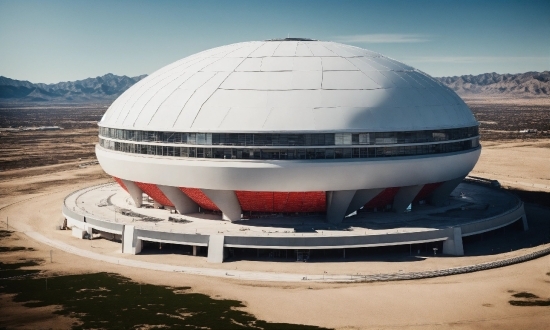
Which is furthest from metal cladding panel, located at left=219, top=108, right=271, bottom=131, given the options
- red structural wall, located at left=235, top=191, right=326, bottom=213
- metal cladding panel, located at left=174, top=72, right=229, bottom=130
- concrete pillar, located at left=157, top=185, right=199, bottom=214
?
concrete pillar, located at left=157, top=185, right=199, bottom=214

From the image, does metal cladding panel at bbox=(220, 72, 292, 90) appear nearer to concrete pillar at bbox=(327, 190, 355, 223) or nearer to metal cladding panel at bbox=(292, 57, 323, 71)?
metal cladding panel at bbox=(292, 57, 323, 71)

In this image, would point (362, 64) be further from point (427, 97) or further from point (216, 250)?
point (216, 250)

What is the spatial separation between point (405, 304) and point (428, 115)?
25.6 meters

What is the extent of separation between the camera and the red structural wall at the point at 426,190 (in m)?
69.3

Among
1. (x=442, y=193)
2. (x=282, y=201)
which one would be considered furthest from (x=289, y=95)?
(x=442, y=193)

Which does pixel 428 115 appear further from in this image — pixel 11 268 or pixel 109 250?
pixel 11 268

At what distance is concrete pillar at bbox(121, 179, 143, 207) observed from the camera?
71188 mm

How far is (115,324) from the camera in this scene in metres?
43.0

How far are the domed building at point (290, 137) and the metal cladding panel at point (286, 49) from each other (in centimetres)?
31

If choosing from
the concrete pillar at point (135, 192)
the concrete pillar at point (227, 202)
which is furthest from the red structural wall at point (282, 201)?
the concrete pillar at point (135, 192)

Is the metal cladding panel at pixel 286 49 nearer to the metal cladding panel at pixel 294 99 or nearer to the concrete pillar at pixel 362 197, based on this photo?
the metal cladding panel at pixel 294 99

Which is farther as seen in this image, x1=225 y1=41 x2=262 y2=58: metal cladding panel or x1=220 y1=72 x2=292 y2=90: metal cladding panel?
x1=225 y1=41 x2=262 y2=58: metal cladding panel

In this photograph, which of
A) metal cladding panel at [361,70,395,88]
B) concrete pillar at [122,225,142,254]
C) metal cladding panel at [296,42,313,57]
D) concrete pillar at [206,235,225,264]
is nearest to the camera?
concrete pillar at [206,235,225,264]

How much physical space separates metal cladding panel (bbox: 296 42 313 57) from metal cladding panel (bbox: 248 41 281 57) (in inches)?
105
